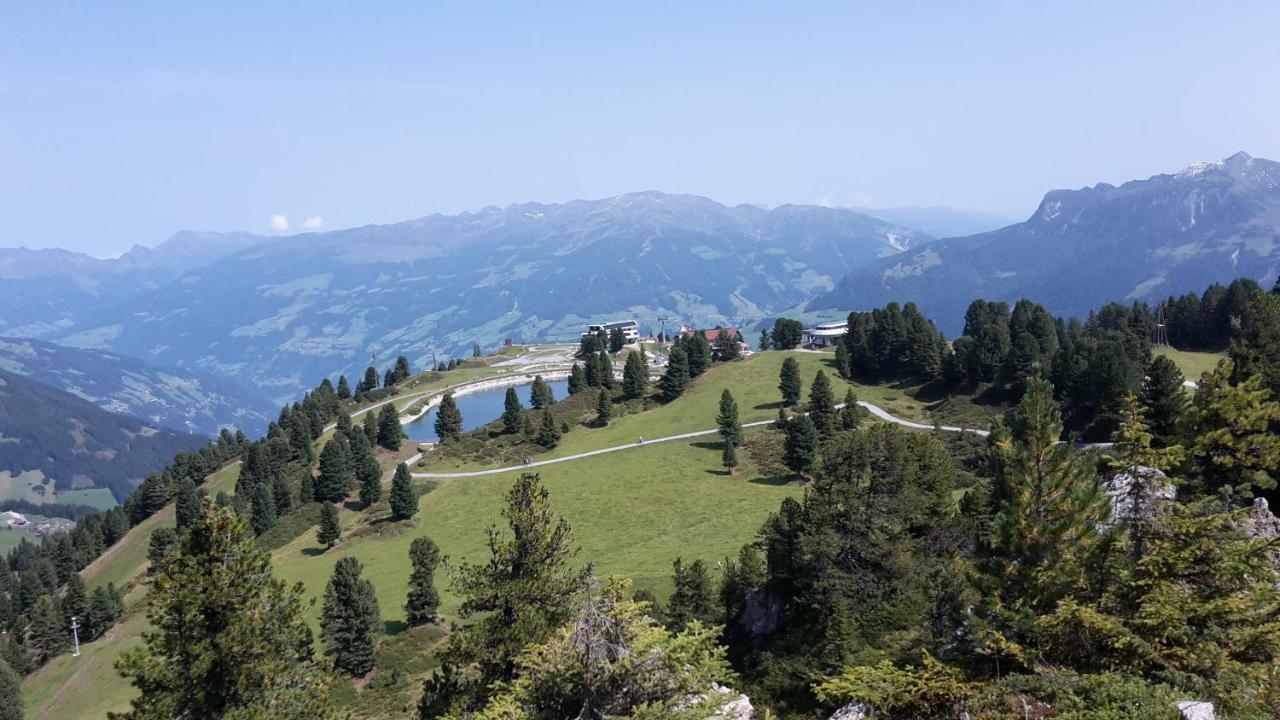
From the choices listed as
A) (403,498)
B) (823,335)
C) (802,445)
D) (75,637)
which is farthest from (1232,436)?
(823,335)

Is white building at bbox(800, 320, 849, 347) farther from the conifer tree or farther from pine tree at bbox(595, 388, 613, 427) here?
pine tree at bbox(595, 388, 613, 427)

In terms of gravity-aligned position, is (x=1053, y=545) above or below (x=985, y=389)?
above

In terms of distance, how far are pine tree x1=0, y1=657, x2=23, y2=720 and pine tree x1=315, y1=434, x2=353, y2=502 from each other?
33757 millimetres

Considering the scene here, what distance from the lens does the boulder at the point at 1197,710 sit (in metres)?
13.4

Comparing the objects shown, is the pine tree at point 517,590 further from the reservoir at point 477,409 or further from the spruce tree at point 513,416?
the reservoir at point 477,409

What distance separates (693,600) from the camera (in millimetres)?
39156

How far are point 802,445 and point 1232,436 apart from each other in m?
45.0

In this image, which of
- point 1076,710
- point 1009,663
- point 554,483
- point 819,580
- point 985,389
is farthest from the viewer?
point 985,389

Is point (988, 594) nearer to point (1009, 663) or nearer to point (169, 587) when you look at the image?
point (1009, 663)

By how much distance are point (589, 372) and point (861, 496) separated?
279 feet

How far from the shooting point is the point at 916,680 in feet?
58.0

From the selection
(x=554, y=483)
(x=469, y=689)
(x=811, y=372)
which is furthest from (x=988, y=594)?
(x=811, y=372)

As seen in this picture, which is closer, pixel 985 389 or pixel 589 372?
pixel 985 389

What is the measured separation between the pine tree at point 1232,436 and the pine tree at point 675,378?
76.6 metres
